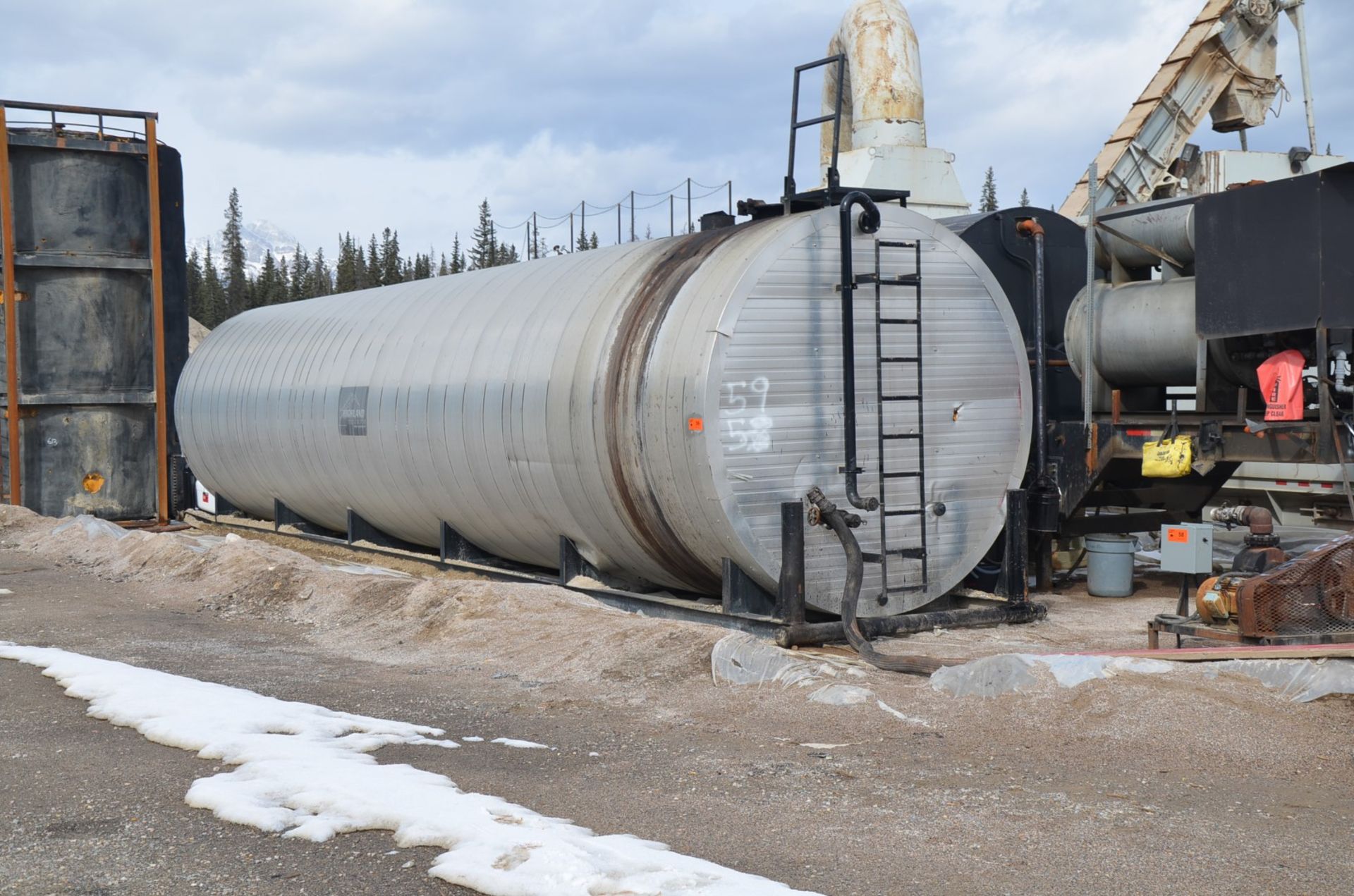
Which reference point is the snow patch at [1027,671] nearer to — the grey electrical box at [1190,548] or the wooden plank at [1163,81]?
the grey electrical box at [1190,548]

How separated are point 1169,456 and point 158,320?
45.4 ft

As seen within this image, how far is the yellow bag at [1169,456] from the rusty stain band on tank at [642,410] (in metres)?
3.96

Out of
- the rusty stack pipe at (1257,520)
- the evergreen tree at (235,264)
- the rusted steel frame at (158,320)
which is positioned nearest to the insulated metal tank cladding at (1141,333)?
the rusty stack pipe at (1257,520)

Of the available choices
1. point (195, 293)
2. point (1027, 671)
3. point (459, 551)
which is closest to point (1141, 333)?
point (1027, 671)

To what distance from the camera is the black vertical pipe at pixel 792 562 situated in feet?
31.8

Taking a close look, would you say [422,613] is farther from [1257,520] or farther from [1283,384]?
[1283,384]

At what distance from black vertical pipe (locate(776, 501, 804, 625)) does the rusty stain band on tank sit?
29.2 inches

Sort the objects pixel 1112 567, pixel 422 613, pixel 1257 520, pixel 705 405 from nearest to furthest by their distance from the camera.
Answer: pixel 705 405 → pixel 1257 520 → pixel 422 613 → pixel 1112 567

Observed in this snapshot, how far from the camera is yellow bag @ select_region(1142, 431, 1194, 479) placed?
11391mm

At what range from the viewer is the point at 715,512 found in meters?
9.69

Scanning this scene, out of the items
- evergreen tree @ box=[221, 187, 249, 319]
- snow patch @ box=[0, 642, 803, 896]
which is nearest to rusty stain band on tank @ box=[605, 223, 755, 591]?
snow patch @ box=[0, 642, 803, 896]

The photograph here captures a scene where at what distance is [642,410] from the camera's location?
33.4 ft

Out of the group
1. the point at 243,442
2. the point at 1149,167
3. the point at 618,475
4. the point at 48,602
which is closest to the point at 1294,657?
the point at 618,475

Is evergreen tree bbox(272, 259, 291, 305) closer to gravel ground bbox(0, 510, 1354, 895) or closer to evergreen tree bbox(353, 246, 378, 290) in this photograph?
evergreen tree bbox(353, 246, 378, 290)
